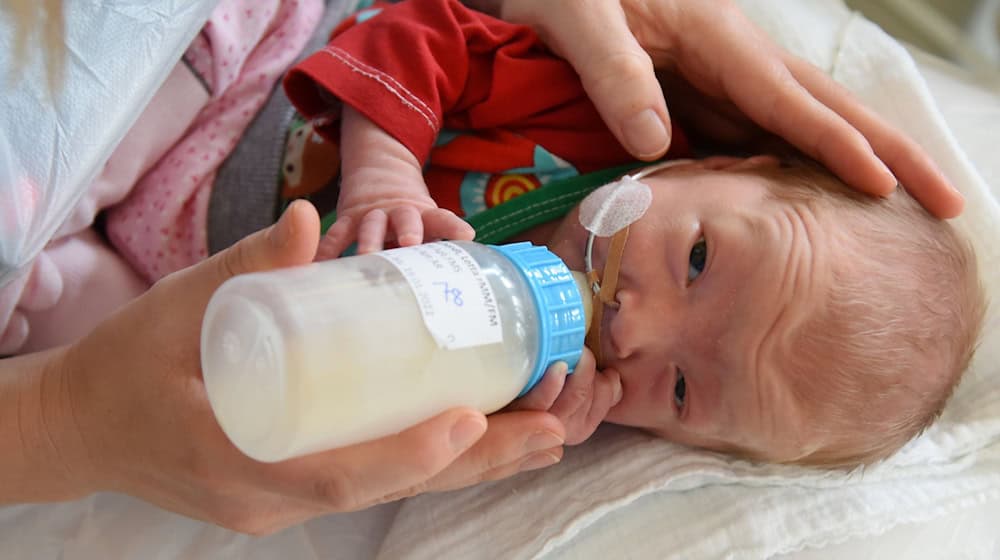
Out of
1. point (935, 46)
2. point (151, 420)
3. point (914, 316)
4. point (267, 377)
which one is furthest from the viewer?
point (935, 46)

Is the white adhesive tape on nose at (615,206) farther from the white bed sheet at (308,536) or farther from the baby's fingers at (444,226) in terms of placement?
the white bed sheet at (308,536)

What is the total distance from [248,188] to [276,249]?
0.59m

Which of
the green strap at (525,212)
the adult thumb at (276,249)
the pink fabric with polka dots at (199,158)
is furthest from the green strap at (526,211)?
the adult thumb at (276,249)

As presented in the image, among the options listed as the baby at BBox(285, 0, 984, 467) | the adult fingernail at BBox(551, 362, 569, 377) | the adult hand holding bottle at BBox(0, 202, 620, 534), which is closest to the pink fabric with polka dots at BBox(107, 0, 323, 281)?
the baby at BBox(285, 0, 984, 467)

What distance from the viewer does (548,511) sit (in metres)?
1.07

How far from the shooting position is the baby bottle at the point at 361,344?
0.61 meters

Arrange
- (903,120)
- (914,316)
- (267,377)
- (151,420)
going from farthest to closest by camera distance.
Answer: (903,120), (914,316), (151,420), (267,377)

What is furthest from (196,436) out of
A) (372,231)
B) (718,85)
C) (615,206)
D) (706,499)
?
(718,85)

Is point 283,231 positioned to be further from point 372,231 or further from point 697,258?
point 697,258

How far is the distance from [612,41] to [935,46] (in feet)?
3.68

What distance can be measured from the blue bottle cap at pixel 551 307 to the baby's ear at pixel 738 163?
0.42 m

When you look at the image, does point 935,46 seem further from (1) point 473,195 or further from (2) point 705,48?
(1) point 473,195

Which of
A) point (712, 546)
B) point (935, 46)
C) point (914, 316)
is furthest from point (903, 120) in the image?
point (712, 546)

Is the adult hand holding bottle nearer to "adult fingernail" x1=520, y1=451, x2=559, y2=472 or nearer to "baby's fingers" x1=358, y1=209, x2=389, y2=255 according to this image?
"adult fingernail" x1=520, y1=451, x2=559, y2=472
